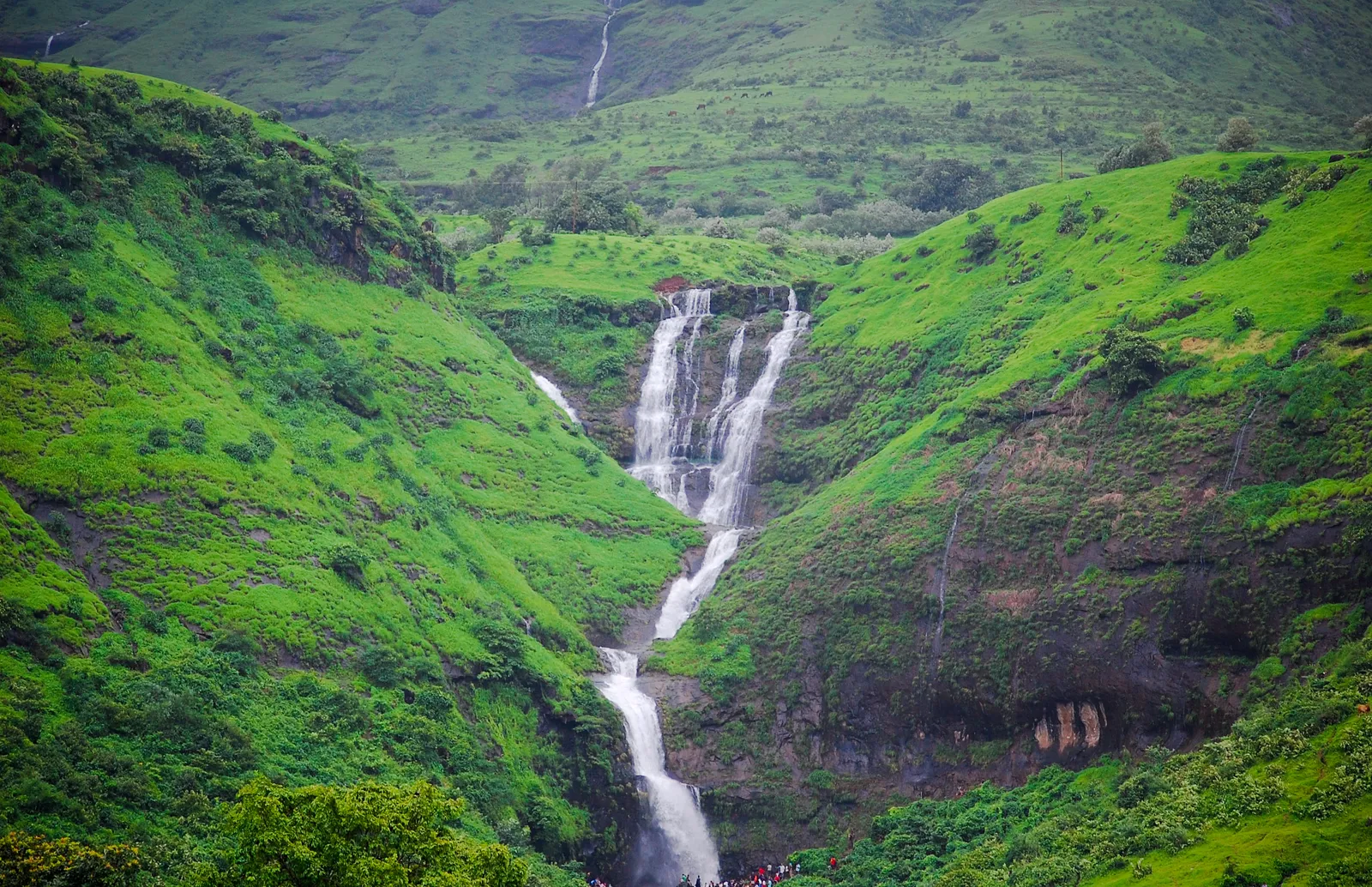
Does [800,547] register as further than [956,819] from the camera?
Yes

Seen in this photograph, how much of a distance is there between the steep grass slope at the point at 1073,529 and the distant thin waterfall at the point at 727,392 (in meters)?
9.47

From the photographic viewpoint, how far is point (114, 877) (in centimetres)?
2942

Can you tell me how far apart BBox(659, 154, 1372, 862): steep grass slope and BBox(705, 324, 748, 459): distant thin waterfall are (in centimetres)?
947

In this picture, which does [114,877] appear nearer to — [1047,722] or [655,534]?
[1047,722]

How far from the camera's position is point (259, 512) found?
2226 inches

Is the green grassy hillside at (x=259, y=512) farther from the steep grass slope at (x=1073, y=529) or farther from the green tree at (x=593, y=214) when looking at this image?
the green tree at (x=593, y=214)

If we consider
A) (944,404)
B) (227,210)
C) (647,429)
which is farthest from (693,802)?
(227,210)

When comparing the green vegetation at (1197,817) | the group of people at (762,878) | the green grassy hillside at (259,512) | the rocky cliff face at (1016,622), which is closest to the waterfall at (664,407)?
the green grassy hillside at (259,512)

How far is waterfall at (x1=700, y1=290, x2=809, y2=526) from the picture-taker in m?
82.8

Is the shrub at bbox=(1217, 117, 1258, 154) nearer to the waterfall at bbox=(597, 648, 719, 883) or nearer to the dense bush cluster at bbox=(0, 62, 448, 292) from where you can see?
the waterfall at bbox=(597, 648, 719, 883)

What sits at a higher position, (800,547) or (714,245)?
(714,245)

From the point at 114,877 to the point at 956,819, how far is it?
111ft

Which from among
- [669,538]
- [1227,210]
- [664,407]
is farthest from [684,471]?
[1227,210]

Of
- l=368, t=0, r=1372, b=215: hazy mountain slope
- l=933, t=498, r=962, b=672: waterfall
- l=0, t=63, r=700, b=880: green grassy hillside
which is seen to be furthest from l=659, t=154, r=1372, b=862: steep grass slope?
l=368, t=0, r=1372, b=215: hazy mountain slope
